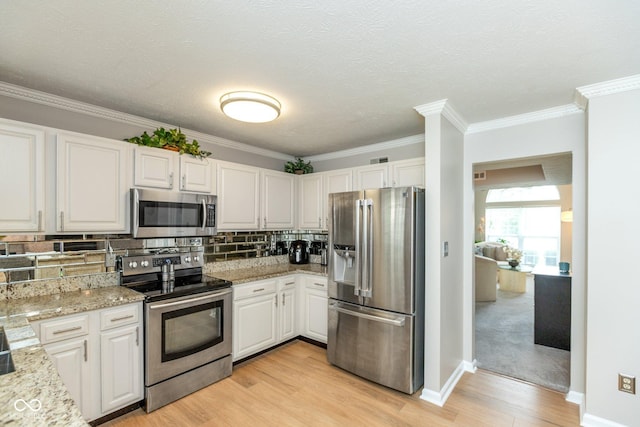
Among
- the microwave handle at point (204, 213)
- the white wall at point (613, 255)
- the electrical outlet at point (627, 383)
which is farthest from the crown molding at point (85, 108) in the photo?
the electrical outlet at point (627, 383)

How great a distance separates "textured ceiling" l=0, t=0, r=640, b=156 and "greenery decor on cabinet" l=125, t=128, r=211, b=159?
223 mm

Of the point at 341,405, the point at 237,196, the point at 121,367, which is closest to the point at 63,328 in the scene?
the point at 121,367

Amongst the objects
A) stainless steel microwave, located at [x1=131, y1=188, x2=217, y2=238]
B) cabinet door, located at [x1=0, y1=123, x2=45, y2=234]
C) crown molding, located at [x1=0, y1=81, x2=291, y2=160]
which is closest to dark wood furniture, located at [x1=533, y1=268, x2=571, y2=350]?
stainless steel microwave, located at [x1=131, y1=188, x2=217, y2=238]

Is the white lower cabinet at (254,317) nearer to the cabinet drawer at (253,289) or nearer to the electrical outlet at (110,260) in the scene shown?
the cabinet drawer at (253,289)

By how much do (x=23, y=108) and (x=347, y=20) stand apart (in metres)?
2.57

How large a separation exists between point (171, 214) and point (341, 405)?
225cm

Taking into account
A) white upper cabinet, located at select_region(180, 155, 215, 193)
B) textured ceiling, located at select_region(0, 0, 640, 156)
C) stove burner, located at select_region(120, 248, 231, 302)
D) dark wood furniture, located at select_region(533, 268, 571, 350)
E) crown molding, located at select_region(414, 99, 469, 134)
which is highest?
textured ceiling, located at select_region(0, 0, 640, 156)

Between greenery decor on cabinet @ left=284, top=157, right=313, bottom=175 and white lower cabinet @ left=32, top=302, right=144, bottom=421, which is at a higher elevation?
greenery decor on cabinet @ left=284, top=157, right=313, bottom=175

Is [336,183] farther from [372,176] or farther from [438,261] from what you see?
[438,261]

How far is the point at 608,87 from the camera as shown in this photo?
2.14m

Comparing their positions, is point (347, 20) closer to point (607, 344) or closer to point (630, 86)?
point (630, 86)

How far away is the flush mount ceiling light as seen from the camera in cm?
232

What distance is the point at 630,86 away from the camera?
6.84 ft

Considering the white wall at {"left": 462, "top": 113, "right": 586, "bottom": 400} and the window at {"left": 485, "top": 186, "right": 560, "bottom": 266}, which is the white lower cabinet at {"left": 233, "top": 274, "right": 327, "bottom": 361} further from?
the window at {"left": 485, "top": 186, "right": 560, "bottom": 266}
